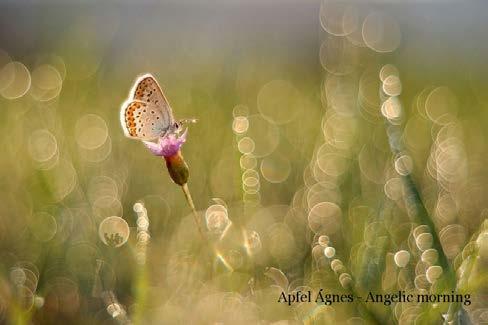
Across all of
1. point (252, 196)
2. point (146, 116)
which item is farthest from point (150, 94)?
point (252, 196)

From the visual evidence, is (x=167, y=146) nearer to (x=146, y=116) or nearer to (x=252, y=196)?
(x=146, y=116)

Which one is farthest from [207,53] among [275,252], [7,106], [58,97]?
[275,252]

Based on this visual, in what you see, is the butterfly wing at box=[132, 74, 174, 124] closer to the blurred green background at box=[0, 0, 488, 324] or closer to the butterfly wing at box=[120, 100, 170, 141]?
the butterfly wing at box=[120, 100, 170, 141]

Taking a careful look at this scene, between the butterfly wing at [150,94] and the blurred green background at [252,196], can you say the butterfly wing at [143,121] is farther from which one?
the blurred green background at [252,196]

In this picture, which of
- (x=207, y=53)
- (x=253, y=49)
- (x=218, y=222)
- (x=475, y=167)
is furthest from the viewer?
(x=253, y=49)

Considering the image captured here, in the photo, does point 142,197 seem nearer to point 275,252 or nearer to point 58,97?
point 275,252

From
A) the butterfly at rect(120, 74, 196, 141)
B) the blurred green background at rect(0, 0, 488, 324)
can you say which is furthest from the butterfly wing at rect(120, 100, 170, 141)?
the blurred green background at rect(0, 0, 488, 324)
